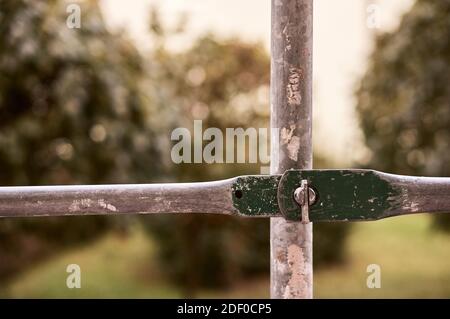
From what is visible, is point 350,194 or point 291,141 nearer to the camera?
point 350,194

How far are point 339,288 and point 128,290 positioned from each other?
305cm

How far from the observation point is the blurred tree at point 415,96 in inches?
229

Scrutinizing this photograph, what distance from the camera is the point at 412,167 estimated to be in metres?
6.95

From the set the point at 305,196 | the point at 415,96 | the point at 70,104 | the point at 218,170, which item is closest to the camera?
the point at 305,196

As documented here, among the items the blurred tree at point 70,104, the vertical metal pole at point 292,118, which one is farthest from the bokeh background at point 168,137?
the vertical metal pole at point 292,118

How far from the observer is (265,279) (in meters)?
8.79

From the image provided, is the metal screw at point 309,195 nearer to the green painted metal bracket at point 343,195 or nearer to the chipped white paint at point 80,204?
the green painted metal bracket at point 343,195

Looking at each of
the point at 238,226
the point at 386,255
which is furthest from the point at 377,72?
the point at 386,255

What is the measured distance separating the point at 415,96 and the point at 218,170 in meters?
2.70

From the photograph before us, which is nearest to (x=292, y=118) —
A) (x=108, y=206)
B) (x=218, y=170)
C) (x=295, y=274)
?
(x=295, y=274)

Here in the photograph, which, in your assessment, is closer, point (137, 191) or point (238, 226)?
point (137, 191)

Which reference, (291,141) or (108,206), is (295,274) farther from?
(108,206)

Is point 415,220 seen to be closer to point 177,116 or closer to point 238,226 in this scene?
point 238,226

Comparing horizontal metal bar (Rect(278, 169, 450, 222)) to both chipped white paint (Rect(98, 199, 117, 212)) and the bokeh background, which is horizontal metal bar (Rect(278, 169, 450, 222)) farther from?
the bokeh background
